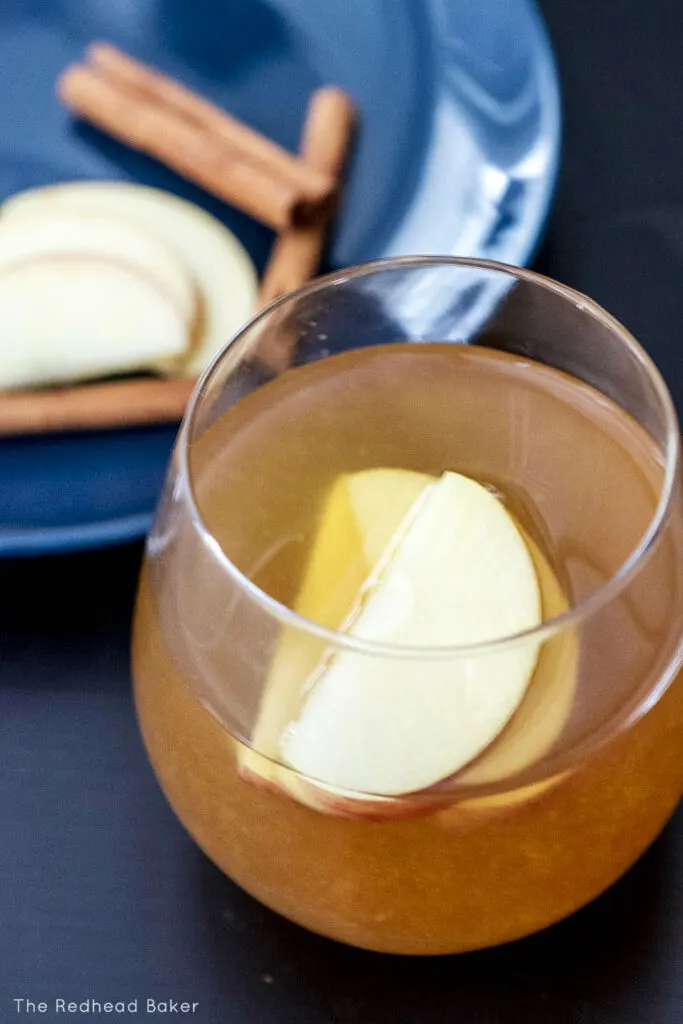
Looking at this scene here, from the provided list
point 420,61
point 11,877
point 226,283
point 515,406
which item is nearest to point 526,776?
point 515,406

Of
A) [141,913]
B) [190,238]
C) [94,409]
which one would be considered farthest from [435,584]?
[190,238]

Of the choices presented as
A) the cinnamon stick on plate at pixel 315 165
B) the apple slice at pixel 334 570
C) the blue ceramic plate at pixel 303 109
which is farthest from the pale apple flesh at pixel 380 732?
the cinnamon stick on plate at pixel 315 165

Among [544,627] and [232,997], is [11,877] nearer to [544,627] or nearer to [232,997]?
[232,997]

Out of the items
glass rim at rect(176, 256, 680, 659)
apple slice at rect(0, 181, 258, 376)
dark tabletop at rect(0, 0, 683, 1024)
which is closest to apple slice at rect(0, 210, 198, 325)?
apple slice at rect(0, 181, 258, 376)

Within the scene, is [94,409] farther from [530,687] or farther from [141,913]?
[530,687]

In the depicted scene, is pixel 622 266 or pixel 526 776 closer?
pixel 526 776

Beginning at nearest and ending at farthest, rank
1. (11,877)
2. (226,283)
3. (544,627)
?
(544,627), (11,877), (226,283)

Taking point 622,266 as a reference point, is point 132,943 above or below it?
below
